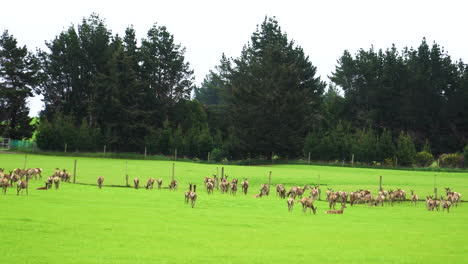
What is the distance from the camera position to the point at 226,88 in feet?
440

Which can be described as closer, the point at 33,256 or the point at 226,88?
the point at 33,256

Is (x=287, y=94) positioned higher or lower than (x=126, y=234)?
higher

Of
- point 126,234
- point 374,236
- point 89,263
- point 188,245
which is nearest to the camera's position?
point 89,263

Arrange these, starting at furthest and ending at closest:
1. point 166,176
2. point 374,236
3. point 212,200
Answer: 1. point 166,176
2. point 212,200
3. point 374,236

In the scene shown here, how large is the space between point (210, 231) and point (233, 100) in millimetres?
98306

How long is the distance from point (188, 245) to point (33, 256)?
5.04 m

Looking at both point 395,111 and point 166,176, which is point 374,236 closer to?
point 166,176

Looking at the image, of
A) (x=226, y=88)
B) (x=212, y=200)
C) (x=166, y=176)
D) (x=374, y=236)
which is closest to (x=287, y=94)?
(x=226, y=88)

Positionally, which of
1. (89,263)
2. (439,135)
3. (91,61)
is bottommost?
(89,263)

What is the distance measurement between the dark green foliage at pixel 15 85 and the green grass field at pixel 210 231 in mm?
80920

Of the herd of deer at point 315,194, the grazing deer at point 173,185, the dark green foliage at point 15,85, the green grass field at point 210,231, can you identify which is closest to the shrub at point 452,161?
the herd of deer at point 315,194

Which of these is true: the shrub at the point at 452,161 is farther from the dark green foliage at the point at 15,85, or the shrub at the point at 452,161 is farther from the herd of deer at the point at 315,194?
the dark green foliage at the point at 15,85

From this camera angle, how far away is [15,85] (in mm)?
120125

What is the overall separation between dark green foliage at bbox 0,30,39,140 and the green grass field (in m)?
80.9
